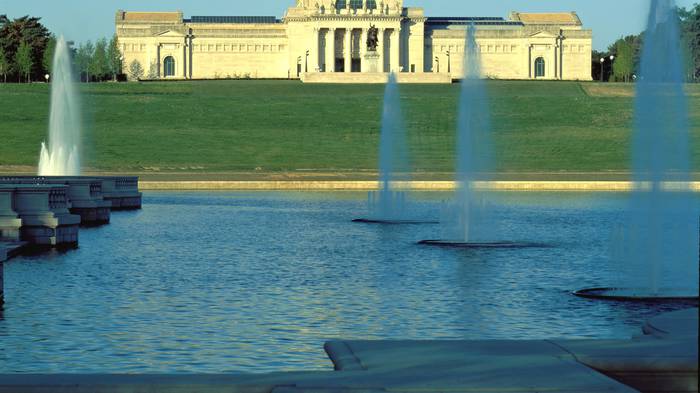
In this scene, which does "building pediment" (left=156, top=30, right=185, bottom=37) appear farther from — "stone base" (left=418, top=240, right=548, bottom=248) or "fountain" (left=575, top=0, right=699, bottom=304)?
"fountain" (left=575, top=0, right=699, bottom=304)

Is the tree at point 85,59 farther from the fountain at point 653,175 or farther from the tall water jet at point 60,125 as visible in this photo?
the fountain at point 653,175

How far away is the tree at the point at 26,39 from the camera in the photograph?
401ft

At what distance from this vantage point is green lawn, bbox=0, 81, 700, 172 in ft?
206

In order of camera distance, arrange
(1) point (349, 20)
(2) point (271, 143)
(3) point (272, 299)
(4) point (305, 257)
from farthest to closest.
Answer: (1) point (349, 20) < (2) point (271, 143) < (4) point (305, 257) < (3) point (272, 299)

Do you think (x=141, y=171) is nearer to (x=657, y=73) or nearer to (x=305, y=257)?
(x=305, y=257)

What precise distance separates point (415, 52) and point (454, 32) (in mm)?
5240

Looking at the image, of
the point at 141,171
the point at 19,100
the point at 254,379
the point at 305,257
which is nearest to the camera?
the point at 254,379

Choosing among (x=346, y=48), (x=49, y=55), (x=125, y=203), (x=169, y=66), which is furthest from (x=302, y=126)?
(x=169, y=66)

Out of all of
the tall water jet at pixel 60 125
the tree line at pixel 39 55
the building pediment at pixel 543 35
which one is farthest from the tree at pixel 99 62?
the tall water jet at pixel 60 125

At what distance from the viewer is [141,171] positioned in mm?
58406

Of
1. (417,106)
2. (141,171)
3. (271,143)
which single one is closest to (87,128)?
(271,143)

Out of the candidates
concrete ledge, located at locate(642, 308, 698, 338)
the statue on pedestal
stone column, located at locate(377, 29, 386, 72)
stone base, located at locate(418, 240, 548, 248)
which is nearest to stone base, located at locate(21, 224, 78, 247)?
stone base, located at locate(418, 240, 548, 248)

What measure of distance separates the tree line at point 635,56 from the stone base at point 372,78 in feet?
68.5

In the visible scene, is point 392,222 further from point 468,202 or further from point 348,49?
point 348,49
